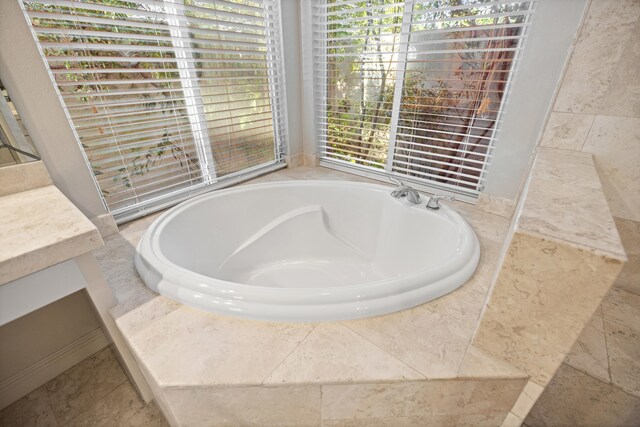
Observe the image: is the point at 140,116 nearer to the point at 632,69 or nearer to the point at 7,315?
the point at 7,315

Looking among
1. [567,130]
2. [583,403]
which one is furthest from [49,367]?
[567,130]

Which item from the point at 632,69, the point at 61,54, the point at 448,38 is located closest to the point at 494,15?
the point at 448,38

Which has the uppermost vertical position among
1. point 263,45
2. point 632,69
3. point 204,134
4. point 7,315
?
point 263,45

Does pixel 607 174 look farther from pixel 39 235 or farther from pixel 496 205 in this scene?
pixel 39 235

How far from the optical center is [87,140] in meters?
1.24

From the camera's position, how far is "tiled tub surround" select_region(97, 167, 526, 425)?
0.73m

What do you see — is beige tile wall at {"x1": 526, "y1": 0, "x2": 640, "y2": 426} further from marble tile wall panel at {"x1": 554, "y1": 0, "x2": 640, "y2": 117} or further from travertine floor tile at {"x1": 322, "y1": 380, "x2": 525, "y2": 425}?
travertine floor tile at {"x1": 322, "y1": 380, "x2": 525, "y2": 425}

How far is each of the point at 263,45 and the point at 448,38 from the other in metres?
1.13

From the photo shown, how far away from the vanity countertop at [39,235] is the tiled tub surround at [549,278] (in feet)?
3.58

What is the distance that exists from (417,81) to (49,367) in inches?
92.4

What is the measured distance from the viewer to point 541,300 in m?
0.65

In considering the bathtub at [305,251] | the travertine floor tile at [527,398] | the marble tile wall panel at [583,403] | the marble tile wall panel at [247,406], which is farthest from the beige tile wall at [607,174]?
the marble tile wall panel at [247,406]

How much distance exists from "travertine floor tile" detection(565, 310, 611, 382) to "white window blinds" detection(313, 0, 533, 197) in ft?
2.84

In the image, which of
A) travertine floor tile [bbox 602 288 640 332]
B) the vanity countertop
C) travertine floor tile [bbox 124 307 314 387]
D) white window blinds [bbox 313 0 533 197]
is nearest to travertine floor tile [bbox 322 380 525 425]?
travertine floor tile [bbox 124 307 314 387]
